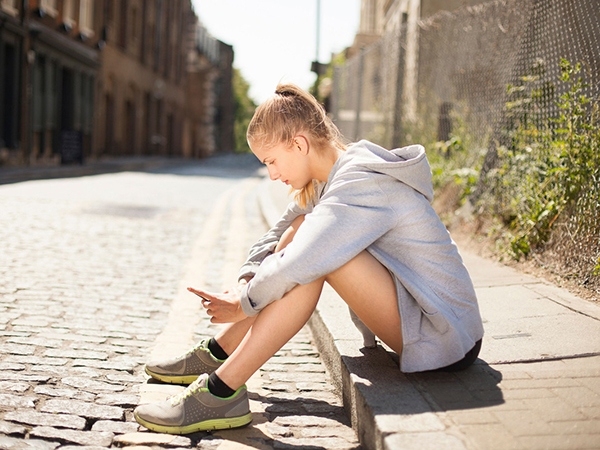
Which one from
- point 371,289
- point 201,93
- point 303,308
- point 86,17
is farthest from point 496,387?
point 201,93

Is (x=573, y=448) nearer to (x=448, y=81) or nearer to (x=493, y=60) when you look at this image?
(x=493, y=60)

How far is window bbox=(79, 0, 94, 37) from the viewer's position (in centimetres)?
2270

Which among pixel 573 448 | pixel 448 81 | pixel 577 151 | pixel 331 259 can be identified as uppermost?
pixel 448 81

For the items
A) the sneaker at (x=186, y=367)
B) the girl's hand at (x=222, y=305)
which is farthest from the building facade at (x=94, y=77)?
the girl's hand at (x=222, y=305)

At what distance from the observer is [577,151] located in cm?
380

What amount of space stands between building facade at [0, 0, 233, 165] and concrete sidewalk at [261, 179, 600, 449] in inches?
642

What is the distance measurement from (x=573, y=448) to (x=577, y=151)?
2501mm

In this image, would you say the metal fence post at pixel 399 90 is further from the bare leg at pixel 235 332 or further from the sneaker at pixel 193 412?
the sneaker at pixel 193 412

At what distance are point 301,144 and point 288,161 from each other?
9 cm

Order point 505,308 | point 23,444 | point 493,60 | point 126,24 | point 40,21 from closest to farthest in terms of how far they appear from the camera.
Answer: point 23,444
point 505,308
point 493,60
point 40,21
point 126,24

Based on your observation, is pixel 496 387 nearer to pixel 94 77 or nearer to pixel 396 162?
pixel 396 162

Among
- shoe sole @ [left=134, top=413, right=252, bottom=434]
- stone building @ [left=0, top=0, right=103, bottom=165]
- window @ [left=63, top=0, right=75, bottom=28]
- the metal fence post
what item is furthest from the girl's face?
window @ [left=63, top=0, right=75, bottom=28]

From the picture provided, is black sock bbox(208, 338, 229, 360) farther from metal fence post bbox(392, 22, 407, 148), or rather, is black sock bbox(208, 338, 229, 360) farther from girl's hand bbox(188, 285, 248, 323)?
metal fence post bbox(392, 22, 407, 148)

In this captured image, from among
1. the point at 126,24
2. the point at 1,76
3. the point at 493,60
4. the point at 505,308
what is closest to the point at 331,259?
the point at 505,308
